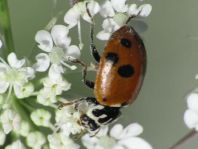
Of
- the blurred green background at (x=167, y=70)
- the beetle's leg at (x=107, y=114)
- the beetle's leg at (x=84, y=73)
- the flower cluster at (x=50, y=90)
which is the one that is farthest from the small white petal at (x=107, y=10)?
the blurred green background at (x=167, y=70)

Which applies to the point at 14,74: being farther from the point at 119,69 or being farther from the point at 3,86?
the point at 119,69

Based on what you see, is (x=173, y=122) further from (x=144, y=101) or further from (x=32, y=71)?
(x=32, y=71)

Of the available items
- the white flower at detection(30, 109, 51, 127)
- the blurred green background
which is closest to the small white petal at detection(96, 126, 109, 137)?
the white flower at detection(30, 109, 51, 127)

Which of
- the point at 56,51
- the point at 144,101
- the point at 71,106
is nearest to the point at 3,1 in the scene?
the point at 56,51

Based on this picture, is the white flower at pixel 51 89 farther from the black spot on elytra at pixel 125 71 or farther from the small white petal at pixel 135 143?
the small white petal at pixel 135 143

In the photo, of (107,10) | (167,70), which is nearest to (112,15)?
(107,10)

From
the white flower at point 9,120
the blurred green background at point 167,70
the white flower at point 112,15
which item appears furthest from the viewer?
the blurred green background at point 167,70

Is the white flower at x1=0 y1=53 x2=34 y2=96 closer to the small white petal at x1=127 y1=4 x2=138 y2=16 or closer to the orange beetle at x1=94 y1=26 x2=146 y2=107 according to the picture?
the orange beetle at x1=94 y1=26 x2=146 y2=107
